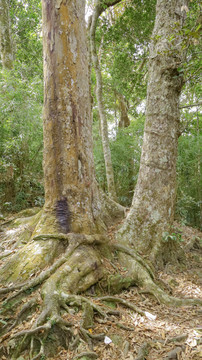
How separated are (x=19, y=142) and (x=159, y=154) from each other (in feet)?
12.3

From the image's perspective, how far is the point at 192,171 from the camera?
7.19 m

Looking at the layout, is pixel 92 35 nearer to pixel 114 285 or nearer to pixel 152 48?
pixel 152 48

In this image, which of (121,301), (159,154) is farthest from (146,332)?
(159,154)

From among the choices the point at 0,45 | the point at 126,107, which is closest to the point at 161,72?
the point at 0,45

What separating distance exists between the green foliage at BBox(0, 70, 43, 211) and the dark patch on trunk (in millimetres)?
2857

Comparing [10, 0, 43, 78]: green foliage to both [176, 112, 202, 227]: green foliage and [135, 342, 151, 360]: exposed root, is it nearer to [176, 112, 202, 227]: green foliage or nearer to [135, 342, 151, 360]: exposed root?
[176, 112, 202, 227]: green foliage

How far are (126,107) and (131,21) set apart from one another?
16.1ft

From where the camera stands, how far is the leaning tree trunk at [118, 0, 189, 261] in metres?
3.87

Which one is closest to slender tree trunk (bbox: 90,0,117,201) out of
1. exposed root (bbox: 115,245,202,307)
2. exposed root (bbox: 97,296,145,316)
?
exposed root (bbox: 115,245,202,307)

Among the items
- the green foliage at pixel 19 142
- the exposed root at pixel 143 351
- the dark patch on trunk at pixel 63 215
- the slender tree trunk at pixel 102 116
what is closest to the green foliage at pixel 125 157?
the slender tree trunk at pixel 102 116

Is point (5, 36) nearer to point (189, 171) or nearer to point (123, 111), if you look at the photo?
point (123, 111)

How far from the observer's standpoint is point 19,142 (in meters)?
5.86

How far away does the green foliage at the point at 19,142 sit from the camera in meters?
5.52

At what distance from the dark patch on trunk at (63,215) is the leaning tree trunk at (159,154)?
1.15m
